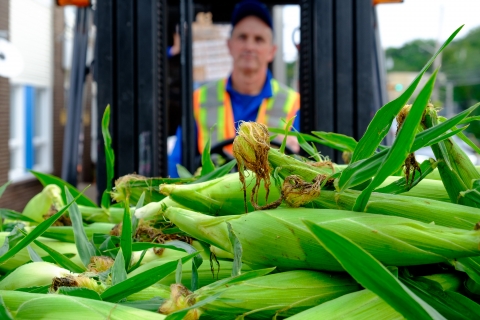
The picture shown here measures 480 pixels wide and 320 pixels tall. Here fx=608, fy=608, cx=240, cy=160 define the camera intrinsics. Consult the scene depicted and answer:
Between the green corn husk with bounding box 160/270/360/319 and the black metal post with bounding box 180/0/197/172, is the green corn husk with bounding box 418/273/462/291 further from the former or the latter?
the black metal post with bounding box 180/0/197/172

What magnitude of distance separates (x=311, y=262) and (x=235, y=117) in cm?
396

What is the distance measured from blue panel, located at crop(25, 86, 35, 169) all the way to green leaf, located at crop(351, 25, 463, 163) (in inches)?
542

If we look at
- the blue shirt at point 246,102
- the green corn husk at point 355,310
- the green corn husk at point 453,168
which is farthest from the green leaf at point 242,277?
the blue shirt at point 246,102

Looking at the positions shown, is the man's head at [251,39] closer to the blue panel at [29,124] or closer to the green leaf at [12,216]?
the green leaf at [12,216]

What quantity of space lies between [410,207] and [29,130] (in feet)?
46.2

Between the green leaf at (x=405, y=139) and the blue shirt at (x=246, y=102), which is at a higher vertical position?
the blue shirt at (x=246, y=102)

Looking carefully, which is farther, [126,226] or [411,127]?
[126,226]

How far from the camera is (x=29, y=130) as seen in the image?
14.2m

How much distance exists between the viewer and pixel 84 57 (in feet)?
12.7

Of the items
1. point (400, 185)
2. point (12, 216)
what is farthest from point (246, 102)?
point (400, 185)

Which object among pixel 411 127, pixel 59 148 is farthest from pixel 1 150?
pixel 411 127

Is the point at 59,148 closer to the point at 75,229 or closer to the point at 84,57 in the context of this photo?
the point at 84,57

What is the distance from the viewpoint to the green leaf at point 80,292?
116 cm

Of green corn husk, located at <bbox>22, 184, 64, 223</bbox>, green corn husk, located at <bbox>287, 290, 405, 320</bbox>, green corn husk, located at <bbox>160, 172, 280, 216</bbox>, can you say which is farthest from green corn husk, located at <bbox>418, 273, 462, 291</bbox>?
green corn husk, located at <bbox>22, 184, 64, 223</bbox>
